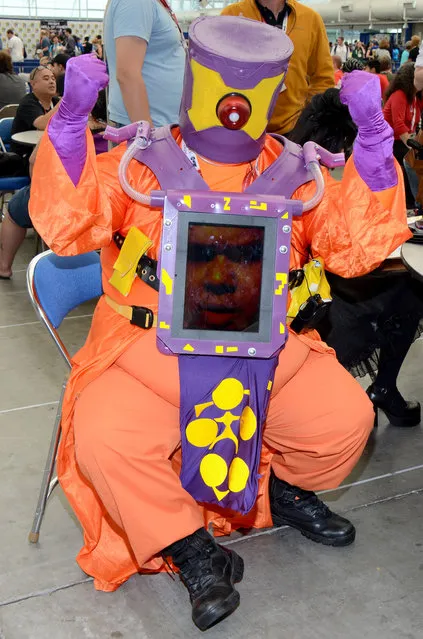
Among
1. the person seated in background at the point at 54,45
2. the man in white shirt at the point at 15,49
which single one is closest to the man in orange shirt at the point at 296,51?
the man in white shirt at the point at 15,49

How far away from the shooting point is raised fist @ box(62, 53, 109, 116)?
163 cm

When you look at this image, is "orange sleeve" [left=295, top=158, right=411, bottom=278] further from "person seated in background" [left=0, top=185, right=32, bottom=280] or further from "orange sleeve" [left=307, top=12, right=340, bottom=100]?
"person seated in background" [left=0, top=185, right=32, bottom=280]

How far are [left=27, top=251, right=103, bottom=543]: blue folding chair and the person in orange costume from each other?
0.15m

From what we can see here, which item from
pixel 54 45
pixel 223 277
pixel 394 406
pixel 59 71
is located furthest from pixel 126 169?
pixel 54 45

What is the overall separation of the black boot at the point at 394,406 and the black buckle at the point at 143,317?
4.10ft

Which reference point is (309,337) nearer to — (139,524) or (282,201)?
(282,201)

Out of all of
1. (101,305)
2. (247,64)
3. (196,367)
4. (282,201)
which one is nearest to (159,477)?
(196,367)

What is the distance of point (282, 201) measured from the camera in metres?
1.72

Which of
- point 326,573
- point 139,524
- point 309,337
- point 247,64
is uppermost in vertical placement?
point 247,64

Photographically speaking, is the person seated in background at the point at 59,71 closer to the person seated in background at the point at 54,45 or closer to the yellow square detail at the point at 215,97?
the yellow square detail at the point at 215,97

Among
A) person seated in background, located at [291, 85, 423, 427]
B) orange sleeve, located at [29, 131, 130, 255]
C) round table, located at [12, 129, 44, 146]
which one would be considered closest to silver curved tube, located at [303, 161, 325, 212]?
orange sleeve, located at [29, 131, 130, 255]

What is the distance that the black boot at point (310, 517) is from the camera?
2113 mm

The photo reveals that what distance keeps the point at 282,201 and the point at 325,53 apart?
5.75 ft

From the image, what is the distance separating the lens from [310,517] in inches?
83.7
